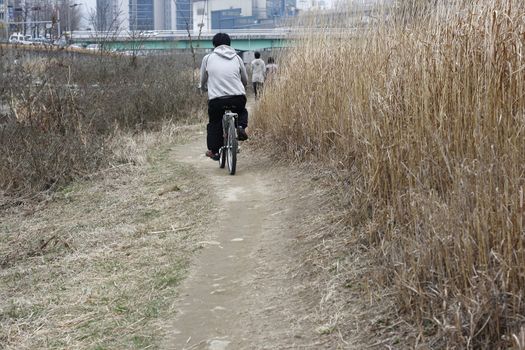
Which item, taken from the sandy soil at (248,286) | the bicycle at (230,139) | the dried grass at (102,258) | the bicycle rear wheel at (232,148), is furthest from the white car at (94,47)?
the sandy soil at (248,286)

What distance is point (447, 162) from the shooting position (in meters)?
4.16

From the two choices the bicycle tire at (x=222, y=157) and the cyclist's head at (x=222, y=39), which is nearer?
the cyclist's head at (x=222, y=39)

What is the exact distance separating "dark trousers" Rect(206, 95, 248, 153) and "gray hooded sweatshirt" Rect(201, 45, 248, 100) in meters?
0.07

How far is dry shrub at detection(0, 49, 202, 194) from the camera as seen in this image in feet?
34.9

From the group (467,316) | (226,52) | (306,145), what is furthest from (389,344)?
(226,52)

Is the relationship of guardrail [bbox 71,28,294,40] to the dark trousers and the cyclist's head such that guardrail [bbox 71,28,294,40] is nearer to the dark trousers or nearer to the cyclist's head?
the cyclist's head

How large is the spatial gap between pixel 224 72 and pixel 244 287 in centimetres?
499

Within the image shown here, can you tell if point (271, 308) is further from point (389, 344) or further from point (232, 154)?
point (232, 154)

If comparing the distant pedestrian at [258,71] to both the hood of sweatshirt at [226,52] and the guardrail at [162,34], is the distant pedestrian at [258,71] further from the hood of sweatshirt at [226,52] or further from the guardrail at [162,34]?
the hood of sweatshirt at [226,52]

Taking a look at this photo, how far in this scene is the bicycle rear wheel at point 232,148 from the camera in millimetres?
9586

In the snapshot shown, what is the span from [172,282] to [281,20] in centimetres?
712

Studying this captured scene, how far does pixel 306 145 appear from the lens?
935 centimetres

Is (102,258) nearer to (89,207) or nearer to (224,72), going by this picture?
Answer: (89,207)

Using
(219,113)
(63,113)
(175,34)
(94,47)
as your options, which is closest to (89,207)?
(219,113)
